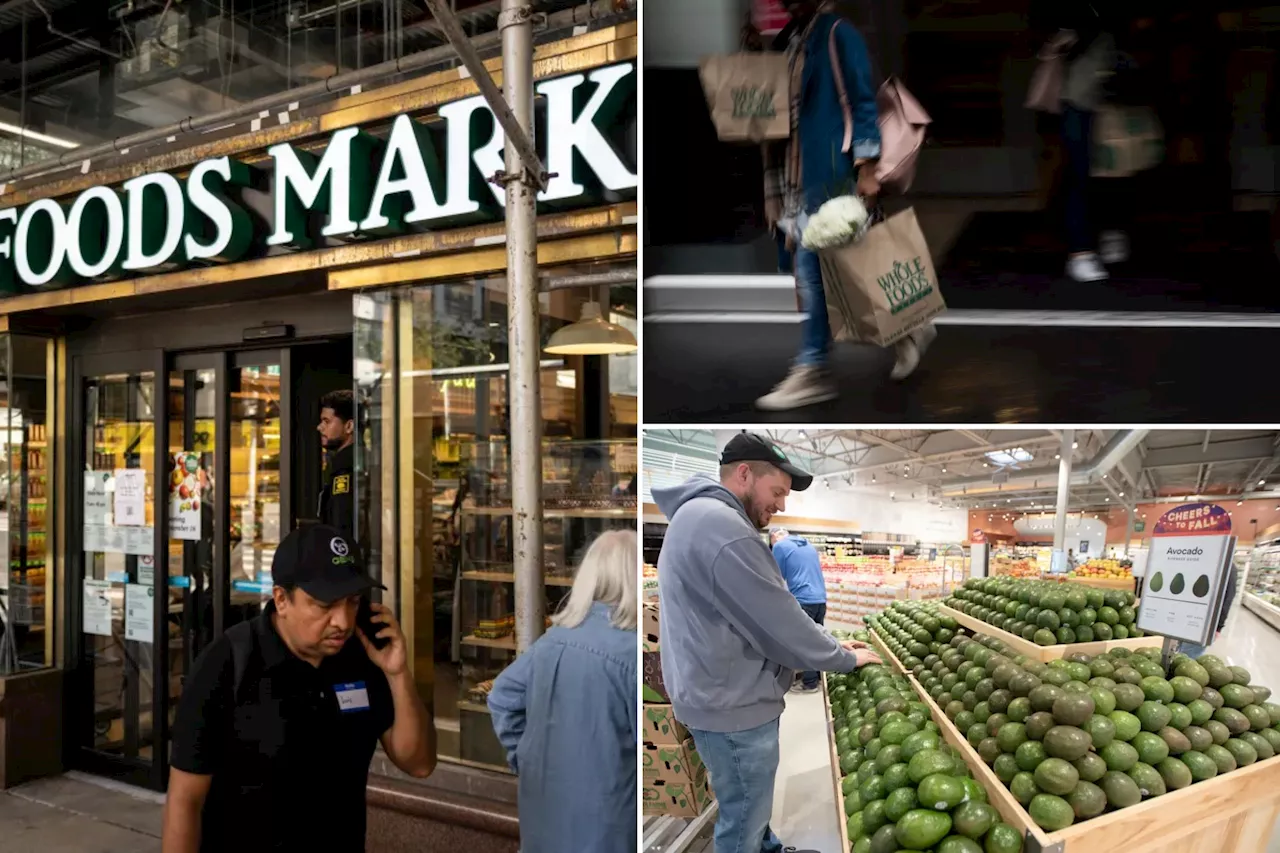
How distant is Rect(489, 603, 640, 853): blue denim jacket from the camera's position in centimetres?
222

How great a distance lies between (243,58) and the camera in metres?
4.82

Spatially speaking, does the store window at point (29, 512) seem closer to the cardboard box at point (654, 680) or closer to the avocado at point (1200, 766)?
the cardboard box at point (654, 680)

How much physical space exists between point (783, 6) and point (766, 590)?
1301mm

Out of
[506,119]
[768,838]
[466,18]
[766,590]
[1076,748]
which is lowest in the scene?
[768,838]

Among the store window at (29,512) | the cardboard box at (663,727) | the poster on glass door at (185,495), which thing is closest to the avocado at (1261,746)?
the cardboard box at (663,727)

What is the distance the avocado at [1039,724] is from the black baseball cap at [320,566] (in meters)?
1.62

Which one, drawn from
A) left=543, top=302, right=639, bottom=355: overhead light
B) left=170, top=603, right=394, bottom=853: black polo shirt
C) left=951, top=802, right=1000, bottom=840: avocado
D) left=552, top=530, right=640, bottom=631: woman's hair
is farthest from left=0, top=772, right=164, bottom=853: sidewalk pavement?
left=951, top=802, right=1000, bottom=840: avocado

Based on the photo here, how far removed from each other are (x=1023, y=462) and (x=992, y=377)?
0.20 meters

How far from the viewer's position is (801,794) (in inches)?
79.9

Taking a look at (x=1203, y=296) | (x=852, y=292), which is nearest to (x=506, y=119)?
(x=852, y=292)

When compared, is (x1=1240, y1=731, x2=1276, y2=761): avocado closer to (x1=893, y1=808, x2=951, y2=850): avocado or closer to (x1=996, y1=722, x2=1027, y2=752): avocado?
(x1=996, y1=722, x2=1027, y2=752): avocado

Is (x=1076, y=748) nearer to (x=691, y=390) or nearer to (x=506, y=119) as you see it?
(x=691, y=390)

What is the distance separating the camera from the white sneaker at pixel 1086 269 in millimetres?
1938

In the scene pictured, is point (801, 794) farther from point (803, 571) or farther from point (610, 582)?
point (610, 582)
